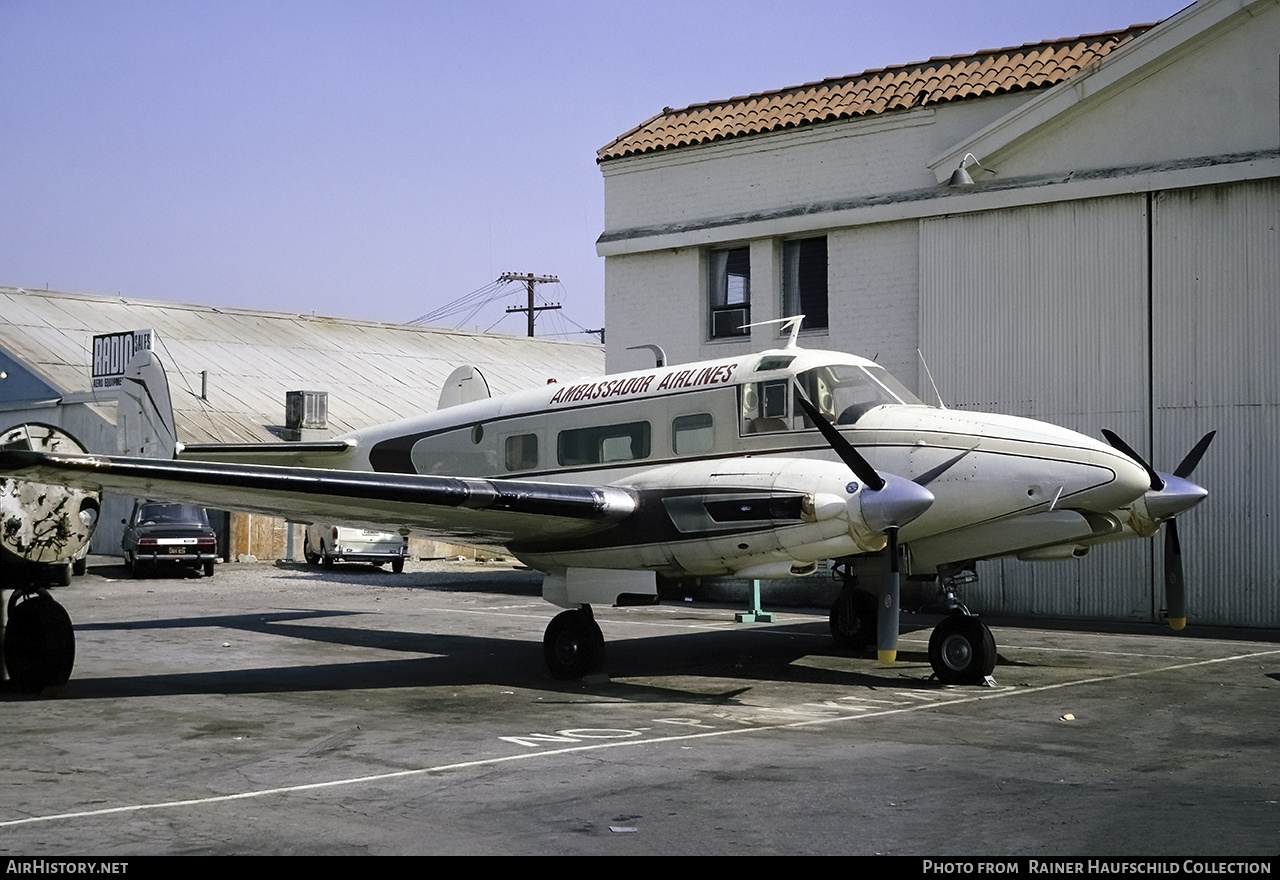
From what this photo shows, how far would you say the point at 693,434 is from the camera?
1439 cm

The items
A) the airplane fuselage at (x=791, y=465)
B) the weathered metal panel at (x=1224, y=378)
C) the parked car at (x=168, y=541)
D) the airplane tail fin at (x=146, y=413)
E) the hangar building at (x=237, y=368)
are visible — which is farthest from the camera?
the hangar building at (x=237, y=368)

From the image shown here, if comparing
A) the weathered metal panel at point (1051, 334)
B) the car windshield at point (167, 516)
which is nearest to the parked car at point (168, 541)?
the car windshield at point (167, 516)

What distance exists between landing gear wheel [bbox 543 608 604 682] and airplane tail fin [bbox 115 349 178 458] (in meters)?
6.76

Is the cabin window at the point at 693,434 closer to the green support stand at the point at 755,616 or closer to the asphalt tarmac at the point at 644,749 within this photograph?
the asphalt tarmac at the point at 644,749

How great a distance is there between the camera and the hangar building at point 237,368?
136ft

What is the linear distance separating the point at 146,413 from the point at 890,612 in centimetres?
1124

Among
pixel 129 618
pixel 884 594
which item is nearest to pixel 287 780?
pixel 884 594

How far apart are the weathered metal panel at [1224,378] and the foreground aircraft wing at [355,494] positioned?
1189cm

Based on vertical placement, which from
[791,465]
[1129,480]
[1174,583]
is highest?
[791,465]

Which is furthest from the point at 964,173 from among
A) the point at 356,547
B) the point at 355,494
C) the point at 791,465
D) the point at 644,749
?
the point at 356,547

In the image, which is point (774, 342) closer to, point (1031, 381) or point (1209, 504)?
point (1031, 381)

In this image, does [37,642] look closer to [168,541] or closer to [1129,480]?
[1129,480]

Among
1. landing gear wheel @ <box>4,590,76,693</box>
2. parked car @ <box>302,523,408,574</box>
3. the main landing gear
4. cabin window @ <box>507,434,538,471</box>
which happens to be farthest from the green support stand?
parked car @ <box>302,523,408,574</box>

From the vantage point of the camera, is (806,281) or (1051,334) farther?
(806,281)
